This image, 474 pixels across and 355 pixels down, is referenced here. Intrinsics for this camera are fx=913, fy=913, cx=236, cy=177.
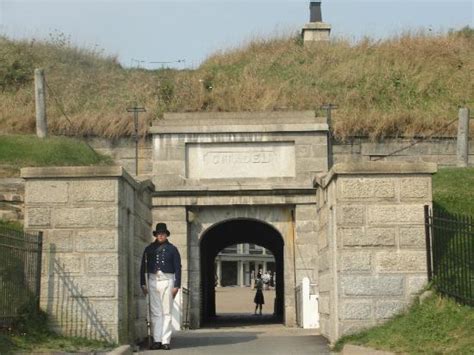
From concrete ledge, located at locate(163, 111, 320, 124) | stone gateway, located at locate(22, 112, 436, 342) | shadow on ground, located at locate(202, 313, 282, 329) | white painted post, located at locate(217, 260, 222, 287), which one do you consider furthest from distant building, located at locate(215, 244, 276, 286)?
stone gateway, located at locate(22, 112, 436, 342)

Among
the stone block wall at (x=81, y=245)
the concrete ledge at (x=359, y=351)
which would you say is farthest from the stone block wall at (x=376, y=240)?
the stone block wall at (x=81, y=245)

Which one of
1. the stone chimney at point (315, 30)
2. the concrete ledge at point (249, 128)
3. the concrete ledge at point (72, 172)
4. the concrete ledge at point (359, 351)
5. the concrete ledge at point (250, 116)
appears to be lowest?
the concrete ledge at point (359, 351)

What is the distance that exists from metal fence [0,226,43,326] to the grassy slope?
11.9 m

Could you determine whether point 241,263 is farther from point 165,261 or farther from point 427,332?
point 427,332

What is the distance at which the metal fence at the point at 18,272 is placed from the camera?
10.5 m

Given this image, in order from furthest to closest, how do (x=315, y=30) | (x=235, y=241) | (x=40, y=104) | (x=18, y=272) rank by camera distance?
(x=235, y=241) < (x=315, y=30) < (x=40, y=104) < (x=18, y=272)

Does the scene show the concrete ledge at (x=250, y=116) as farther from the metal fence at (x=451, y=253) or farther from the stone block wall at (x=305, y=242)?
the metal fence at (x=451, y=253)

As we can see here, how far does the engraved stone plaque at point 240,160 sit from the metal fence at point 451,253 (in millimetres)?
9617

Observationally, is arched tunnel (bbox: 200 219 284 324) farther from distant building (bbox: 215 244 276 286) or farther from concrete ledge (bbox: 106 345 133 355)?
distant building (bbox: 215 244 276 286)

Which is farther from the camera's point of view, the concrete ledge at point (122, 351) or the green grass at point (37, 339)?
the concrete ledge at point (122, 351)

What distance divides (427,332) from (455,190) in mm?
8156

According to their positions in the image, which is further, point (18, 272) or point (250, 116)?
point (250, 116)

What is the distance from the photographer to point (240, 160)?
21.3m

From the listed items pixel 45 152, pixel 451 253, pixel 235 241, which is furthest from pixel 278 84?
pixel 451 253
